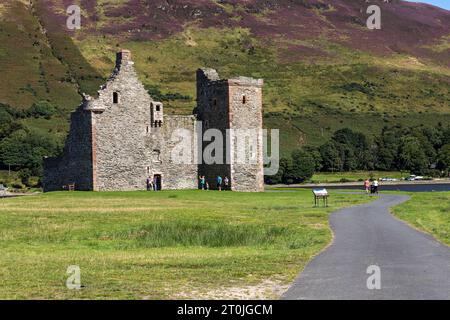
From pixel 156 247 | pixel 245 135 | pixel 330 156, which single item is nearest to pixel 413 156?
pixel 330 156

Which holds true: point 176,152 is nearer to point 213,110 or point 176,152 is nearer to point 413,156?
point 213,110

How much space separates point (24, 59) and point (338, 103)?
71.9 m

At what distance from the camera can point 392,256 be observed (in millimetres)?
20328

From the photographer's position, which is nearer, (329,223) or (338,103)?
(329,223)

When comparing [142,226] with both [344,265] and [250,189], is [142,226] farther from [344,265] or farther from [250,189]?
[250,189]

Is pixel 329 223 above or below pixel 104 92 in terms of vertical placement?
below

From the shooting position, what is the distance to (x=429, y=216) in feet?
122

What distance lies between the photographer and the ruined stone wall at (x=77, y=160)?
198 ft

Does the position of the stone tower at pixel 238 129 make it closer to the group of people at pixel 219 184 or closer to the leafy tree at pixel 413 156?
the group of people at pixel 219 184

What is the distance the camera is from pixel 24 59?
579 feet

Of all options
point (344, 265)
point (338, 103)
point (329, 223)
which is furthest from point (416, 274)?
point (338, 103)

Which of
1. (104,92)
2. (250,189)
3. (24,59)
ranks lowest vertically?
(250,189)
